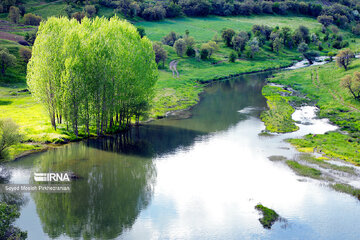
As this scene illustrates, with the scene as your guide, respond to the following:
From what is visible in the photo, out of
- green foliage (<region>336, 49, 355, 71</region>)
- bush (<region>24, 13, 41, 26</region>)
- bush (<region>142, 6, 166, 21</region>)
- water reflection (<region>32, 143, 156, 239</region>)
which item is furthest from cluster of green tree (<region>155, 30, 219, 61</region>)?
water reflection (<region>32, 143, 156, 239</region>)

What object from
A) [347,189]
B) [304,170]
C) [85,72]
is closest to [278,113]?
[304,170]

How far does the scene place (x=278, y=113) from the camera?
8519 cm

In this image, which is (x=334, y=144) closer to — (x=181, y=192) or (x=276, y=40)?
(x=181, y=192)

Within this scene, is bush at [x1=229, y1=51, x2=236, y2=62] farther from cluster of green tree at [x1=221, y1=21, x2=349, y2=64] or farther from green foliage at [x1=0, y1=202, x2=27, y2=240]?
green foliage at [x1=0, y1=202, x2=27, y2=240]

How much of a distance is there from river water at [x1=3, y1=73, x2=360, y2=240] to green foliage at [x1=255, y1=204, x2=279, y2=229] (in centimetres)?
68

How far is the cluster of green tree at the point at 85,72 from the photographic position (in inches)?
2485

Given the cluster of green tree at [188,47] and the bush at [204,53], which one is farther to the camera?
the bush at [204,53]

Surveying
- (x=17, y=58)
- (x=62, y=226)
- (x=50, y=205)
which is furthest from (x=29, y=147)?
(x=17, y=58)

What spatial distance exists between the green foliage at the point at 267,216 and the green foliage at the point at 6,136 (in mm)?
38251

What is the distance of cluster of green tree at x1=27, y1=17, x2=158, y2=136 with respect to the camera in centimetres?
6312

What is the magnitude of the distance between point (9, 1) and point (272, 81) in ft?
452

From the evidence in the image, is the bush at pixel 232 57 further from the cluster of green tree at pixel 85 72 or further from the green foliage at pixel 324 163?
the green foliage at pixel 324 163

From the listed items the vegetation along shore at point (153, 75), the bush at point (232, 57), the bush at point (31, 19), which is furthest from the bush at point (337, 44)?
the bush at point (31, 19)

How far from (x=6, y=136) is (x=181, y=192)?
93.9 ft
